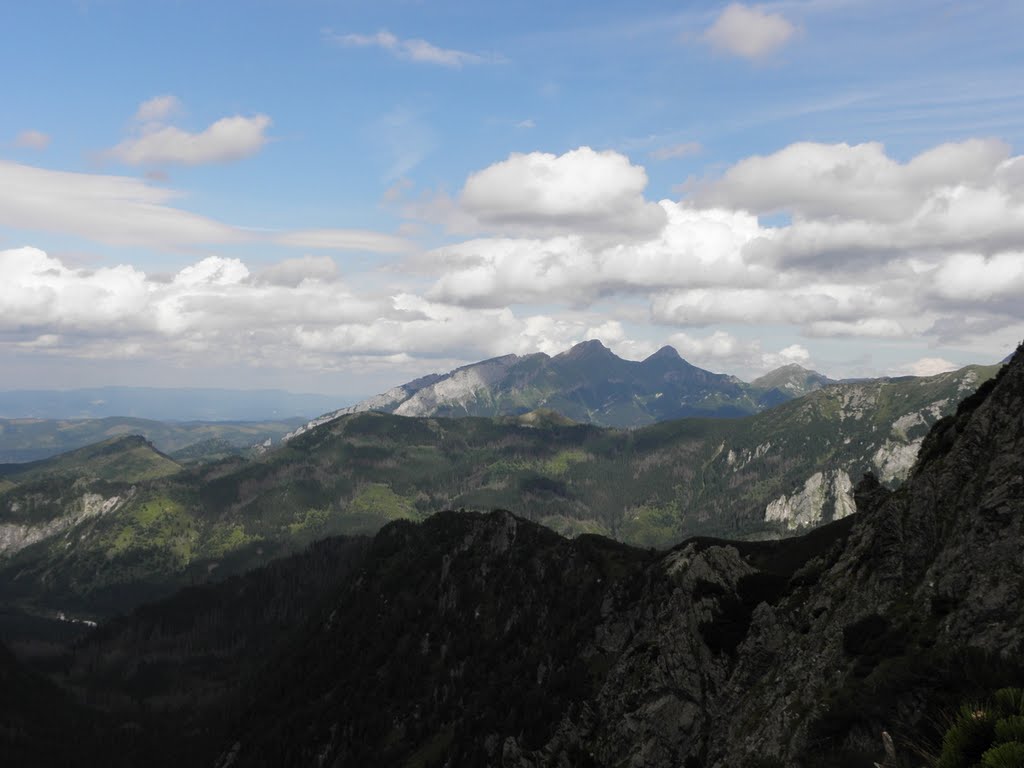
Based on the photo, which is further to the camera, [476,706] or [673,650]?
[476,706]

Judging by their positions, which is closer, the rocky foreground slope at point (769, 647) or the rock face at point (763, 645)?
the rocky foreground slope at point (769, 647)

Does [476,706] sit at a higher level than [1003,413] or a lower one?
lower

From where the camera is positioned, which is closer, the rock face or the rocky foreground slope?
the rocky foreground slope

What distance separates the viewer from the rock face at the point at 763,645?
43.1 meters

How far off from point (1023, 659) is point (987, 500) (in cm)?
2030

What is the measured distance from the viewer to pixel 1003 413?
56.9 metres

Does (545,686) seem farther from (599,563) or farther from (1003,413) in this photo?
(1003,413)

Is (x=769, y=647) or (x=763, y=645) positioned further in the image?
(x=763, y=645)

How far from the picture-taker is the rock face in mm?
43062

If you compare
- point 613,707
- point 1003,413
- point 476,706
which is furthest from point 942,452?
point 476,706

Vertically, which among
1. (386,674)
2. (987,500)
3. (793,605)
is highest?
(987,500)

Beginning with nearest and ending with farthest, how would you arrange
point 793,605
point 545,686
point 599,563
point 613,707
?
point 793,605 → point 613,707 → point 545,686 → point 599,563

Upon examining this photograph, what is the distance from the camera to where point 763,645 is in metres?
70.7

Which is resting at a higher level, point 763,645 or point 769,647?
point 769,647
